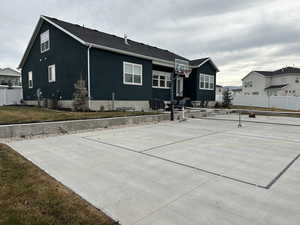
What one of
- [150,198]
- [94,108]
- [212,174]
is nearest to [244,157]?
[212,174]

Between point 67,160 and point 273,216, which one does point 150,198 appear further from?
point 67,160

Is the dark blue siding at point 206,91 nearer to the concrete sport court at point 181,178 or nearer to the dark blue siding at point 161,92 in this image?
the dark blue siding at point 161,92

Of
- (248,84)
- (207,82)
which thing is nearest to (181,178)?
(207,82)

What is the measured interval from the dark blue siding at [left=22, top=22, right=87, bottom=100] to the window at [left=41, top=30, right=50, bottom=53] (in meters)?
0.32

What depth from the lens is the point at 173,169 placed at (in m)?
3.50

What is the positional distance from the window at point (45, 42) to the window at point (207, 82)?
14000mm

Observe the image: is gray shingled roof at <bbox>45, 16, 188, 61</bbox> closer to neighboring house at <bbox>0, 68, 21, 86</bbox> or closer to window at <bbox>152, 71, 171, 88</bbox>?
window at <bbox>152, 71, 171, 88</bbox>

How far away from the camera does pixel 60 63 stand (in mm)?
13688

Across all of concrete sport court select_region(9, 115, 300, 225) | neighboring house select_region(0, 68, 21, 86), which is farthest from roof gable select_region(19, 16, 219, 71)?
neighboring house select_region(0, 68, 21, 86)

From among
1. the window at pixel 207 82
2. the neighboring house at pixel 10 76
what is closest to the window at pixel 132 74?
the window at pixel 207 82

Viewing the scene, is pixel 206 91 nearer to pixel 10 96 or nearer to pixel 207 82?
pixel 207 82

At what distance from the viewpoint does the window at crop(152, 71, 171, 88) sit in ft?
55.6

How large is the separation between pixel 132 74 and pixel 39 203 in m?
12.2

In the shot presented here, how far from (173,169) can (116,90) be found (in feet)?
33.4
